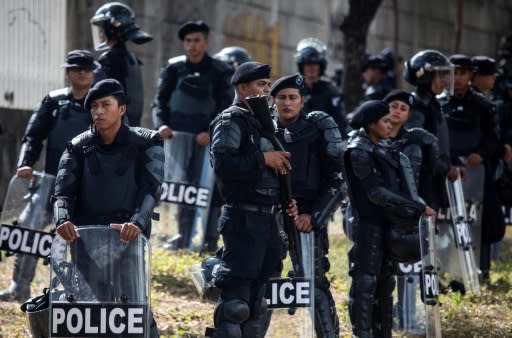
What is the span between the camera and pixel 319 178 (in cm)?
896

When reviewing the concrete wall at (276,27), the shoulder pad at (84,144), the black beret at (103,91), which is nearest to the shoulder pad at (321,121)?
the black beret at (103,91)

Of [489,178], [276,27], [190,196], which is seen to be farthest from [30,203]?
[276,27]

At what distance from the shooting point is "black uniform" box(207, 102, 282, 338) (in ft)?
26.2

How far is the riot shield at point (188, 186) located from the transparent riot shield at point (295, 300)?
4.23 meters

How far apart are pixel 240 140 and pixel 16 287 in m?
3.48

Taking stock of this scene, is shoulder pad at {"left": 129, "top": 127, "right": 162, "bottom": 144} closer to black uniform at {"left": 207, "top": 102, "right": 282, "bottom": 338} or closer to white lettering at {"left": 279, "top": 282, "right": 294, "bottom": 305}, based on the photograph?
black uniform at {"left": 207, "top": 102, "right": 282, "bottom": 338}

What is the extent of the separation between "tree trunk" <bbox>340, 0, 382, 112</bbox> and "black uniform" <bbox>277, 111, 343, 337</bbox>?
9.20 metres

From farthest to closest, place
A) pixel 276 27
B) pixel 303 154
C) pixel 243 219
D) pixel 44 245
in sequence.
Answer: pixel 276 27
pixel 44 245
pixel 303 154
pixel 243 219

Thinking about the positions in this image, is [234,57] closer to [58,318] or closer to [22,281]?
[22,281]

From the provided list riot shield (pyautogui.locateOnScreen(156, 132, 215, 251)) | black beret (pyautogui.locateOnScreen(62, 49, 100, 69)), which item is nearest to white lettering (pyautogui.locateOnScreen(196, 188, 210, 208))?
riot shield (pyautogui.locateOnScreen(156, 132, 215, 251))

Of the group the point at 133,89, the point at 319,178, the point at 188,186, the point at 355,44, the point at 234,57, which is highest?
the point at 355,44

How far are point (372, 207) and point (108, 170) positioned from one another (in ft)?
6.45

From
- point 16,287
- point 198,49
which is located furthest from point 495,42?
point 16,287

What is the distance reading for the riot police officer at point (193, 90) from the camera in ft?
41.5
